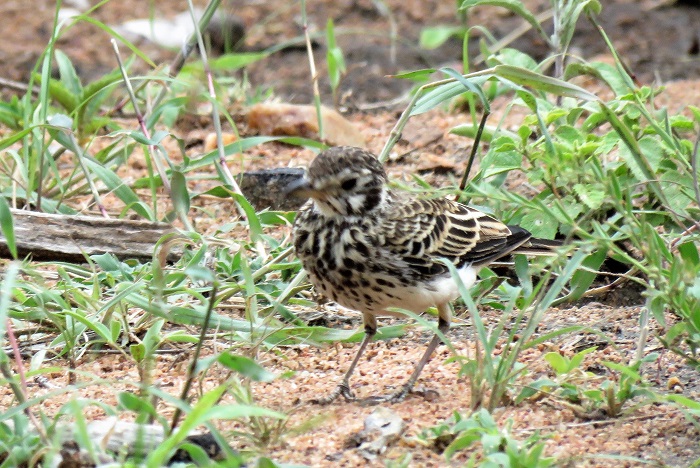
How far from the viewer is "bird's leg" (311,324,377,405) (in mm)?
4027

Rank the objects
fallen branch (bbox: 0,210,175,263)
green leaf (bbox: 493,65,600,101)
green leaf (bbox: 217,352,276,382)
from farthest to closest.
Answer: fallen branch (bbox: 0,210,175,263) < green leaf (bbox: 493,65,600,101) < green leaf (bbox: 217,352,276,382)

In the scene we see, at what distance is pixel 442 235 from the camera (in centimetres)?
460

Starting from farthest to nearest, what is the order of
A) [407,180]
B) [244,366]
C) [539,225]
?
1. [407,180]
2. [539,225]
3. [244,366]

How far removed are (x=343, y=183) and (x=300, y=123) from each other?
8.29 feet

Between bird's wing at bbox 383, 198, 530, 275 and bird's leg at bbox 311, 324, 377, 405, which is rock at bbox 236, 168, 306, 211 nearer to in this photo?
Answer: bird's wing at bbox 383, 198, 530, 275

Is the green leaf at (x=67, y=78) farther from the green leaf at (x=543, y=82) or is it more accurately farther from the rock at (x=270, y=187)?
the green leaf at (x=543, y=82)

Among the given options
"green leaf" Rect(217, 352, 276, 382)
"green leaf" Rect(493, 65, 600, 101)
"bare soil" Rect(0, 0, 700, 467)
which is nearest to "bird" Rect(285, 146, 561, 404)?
"bare soil" Rect(0, 0, 700, 467)

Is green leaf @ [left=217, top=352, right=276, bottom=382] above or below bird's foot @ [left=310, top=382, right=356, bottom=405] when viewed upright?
above

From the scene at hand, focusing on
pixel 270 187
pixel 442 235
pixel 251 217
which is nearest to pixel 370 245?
pixel 442 235

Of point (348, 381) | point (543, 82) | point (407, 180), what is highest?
point (543, 82)

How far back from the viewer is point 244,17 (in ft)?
31.9

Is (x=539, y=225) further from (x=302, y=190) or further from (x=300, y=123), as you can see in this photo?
(x=300, y=123)

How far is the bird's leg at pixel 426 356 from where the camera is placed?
13.2 ft

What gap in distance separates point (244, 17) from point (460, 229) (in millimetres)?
5543
